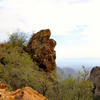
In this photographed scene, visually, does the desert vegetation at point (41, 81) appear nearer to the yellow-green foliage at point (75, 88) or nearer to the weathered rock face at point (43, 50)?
the yellow-green foliage at point (75, 88)

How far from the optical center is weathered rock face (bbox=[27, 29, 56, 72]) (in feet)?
68.6

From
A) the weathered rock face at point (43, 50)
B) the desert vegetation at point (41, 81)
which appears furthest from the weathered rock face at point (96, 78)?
the weathered rock face at point (43, 50)

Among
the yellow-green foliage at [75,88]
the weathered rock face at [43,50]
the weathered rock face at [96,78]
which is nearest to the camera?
the yellow-green foliage at [75,88]

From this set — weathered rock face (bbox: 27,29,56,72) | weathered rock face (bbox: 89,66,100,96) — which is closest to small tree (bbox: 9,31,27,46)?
weathered rock face (bbox: 27,29,56,72)

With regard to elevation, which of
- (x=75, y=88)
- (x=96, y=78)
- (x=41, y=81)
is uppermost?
(x=96, y=78)

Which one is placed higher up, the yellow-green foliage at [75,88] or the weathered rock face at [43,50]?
the weathered rock face at [43,50]

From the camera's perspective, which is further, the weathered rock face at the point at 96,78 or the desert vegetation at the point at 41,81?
the weathered rock face at the point at 96,78

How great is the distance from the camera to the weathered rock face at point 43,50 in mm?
20906

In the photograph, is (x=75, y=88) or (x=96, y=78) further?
(x=96, y=78)

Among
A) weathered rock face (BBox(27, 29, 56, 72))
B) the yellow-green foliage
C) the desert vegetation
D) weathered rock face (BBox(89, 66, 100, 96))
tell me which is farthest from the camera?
weathered rock face (BBox(27, 29, 56, 72))

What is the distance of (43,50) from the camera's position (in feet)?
68.3

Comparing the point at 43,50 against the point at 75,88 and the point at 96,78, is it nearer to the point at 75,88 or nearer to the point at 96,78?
the point at 96,78

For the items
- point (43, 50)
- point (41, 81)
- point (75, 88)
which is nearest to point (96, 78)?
point (75, 88)

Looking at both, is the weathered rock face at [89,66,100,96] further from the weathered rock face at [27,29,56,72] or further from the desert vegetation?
the weathered rock face at [27,29,56,72]
